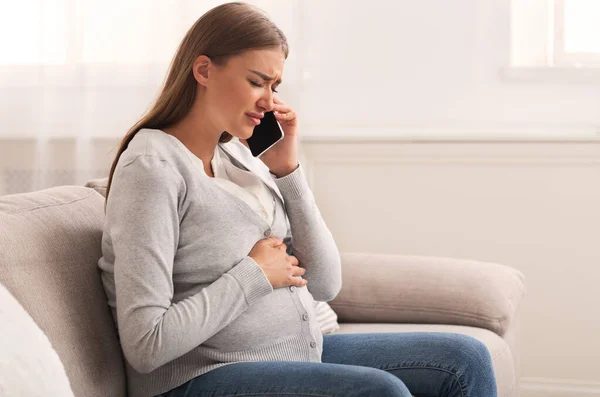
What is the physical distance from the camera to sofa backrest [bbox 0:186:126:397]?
137 centimetres

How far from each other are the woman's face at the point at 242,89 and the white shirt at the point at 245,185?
91 millimetres

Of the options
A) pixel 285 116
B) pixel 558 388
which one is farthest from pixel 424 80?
pixel 285 116

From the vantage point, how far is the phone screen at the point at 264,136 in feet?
5.57

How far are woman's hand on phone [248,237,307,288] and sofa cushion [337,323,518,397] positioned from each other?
59 centimetres

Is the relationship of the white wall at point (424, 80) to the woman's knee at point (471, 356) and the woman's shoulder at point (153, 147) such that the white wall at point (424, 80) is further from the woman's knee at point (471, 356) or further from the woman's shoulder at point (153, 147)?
the woman's shoulder at point (153, 147)

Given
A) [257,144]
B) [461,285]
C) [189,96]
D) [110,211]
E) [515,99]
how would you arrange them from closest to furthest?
1. [110,211]
2. [189,96]
3. [257,144]
4. [461,285]
5. [515,99]

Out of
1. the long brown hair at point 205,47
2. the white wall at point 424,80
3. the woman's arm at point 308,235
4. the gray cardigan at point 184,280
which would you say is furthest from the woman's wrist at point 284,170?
the white wall at point 424,80

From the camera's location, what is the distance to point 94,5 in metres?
2.94

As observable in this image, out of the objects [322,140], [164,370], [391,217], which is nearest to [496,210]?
[391,217]

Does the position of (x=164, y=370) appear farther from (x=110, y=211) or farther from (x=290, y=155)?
(x=290, y=155)

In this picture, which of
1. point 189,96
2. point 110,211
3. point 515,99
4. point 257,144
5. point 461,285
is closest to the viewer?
point 110,211

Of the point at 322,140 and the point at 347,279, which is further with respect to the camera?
the point at 322,140

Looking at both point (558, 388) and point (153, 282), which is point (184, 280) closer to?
point (153, 282)

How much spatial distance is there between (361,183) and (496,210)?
0.46m
